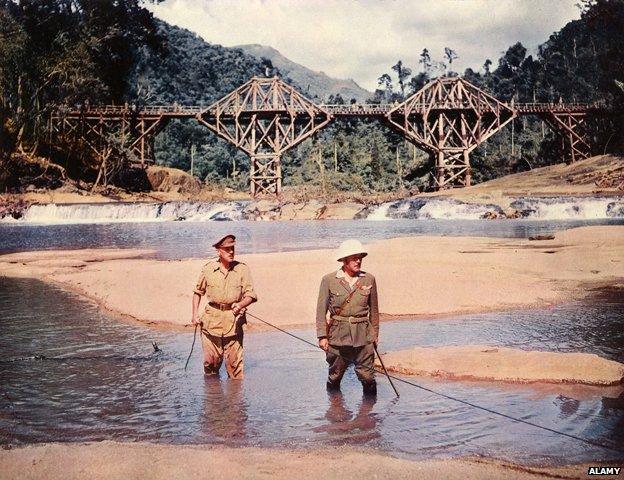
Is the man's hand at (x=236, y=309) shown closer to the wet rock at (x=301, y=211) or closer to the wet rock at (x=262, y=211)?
the wet rock at (x=262, y=211)

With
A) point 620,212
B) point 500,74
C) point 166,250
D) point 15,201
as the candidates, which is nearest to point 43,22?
point 15,201

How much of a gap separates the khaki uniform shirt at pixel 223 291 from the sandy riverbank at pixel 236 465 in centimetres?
176

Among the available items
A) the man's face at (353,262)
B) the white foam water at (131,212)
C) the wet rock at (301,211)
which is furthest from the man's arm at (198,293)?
the wet rock at (301,211)

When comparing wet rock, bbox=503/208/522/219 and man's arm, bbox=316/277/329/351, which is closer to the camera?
man's arm, bbox=316/277/329/351

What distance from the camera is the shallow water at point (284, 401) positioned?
4461 millimetres

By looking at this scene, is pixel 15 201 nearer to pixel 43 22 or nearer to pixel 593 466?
pixel 43 22

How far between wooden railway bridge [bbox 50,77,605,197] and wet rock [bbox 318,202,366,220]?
23.0 feet

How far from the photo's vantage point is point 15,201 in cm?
3853

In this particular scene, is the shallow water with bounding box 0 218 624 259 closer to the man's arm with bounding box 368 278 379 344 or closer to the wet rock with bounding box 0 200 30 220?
the wet rock with bounding box 0 200 30 220

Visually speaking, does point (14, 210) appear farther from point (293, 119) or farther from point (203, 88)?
point (203, 88)

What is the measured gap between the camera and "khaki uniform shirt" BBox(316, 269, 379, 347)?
16.7 ft

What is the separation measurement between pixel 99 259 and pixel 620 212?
26451mm

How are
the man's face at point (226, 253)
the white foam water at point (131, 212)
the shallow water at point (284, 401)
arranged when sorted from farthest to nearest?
the white foam water at point (131, 212) < the man's face at point (226, 253) < the shallow water at point (284, 401)

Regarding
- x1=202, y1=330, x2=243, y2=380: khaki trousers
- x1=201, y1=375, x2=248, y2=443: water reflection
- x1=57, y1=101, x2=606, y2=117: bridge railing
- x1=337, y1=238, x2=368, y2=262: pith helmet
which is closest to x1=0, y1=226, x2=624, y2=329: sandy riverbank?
x1=202, y1=330, x2=243, y2=380: khaki trousers
